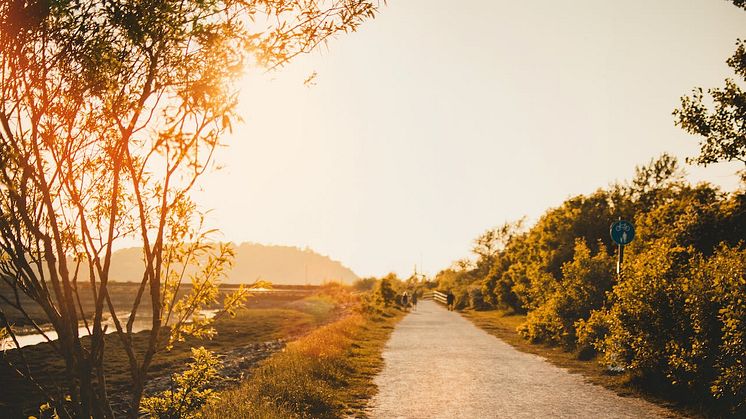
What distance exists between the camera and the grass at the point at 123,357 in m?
16.3

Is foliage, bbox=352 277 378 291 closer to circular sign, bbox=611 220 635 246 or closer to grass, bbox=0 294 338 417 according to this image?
grass, bbox=0 294 338 417

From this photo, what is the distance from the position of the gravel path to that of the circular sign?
4773 millimetres

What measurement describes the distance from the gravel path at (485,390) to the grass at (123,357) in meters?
5.15

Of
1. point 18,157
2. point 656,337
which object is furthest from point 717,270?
point 18,157

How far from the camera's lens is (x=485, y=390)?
13.2 metres

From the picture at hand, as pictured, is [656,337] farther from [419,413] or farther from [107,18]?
[107,18]

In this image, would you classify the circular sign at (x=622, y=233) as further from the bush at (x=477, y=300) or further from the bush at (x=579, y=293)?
the bush at (x=477, y=300)

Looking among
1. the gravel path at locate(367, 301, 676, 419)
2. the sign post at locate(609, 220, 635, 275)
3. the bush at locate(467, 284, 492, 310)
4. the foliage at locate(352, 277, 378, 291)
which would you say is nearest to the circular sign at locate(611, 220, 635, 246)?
the sign post at locate(609, 220, 635, 275)

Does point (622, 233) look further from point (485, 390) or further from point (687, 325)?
point (485, 390)

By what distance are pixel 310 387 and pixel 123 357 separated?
1547 centimetres

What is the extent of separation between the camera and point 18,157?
15.8 feet

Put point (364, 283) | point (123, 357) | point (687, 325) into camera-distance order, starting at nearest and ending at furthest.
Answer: point (687, 325) < point (123, 357) < point (364, 283)

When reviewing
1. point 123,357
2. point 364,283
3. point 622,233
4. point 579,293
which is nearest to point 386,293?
point 123,357

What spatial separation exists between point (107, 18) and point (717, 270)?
11621 millimetres
